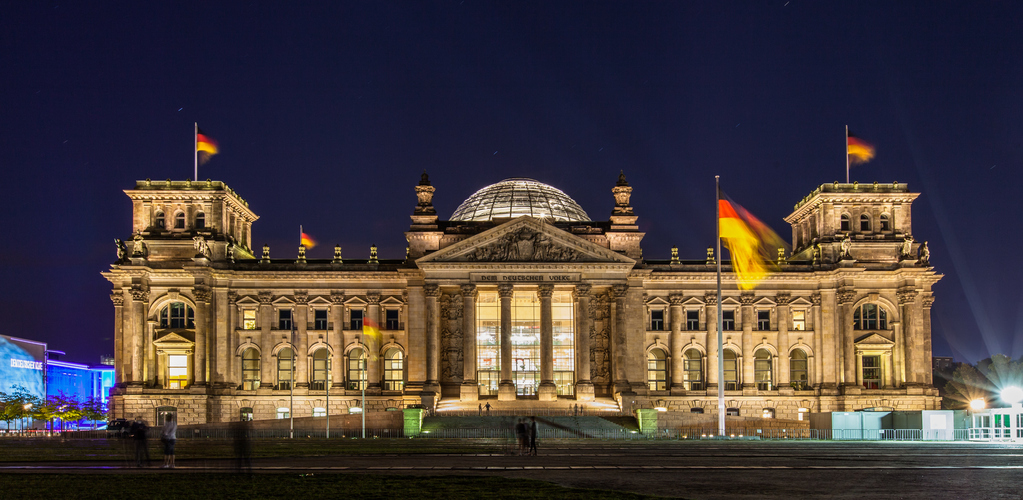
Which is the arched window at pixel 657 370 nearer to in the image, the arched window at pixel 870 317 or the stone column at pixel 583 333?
the stone column at pixel 583 333

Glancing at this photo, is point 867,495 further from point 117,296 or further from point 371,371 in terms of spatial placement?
point 117,296

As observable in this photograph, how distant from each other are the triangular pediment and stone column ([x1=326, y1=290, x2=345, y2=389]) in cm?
1087

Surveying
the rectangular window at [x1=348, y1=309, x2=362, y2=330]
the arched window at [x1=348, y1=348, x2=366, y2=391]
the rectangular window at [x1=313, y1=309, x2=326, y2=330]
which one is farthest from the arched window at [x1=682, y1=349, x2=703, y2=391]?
the rectangular window at [x1=313, y1=309, x2=326, y2=330]

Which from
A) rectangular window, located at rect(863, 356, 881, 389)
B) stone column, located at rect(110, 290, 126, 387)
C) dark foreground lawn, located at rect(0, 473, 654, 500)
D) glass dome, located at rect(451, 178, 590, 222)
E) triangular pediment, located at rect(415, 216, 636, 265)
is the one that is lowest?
rectangular window, located at rect(863, 356, 881, 389)

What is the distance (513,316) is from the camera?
294 feet

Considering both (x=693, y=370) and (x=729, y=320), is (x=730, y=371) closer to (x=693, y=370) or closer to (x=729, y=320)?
(x=693, y=370)

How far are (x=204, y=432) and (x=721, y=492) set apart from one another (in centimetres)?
5038

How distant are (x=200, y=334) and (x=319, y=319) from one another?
10.7 metres

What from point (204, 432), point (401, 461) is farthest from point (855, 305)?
point (401, 461)

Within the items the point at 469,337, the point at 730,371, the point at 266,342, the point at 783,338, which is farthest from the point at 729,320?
the point at 266,342

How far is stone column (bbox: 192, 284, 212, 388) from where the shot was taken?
86.4m

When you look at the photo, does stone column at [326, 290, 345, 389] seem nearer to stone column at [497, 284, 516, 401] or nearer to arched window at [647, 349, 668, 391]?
stone column at [497, 284, 516, 401]

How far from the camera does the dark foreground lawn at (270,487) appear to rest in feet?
79.6

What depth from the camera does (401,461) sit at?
119 ft
